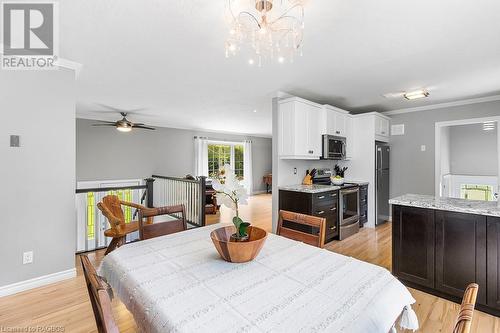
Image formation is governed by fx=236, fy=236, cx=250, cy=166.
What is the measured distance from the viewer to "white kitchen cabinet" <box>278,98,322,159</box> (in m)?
3.58

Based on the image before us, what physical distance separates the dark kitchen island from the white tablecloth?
4.93 feet

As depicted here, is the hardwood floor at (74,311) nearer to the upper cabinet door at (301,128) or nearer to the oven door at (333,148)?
the upper cabinet door at (301,128)

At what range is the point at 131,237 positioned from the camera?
402 centimetres

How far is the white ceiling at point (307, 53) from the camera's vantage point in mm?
1729

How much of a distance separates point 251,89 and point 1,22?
8.64 ft

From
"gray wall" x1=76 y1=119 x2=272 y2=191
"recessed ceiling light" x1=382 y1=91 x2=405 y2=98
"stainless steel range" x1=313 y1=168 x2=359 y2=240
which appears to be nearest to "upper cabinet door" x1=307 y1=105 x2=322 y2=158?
"stainless steel range" x1=313 y1=168 x2=359 y2=240

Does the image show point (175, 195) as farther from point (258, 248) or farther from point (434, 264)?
point (434, 264)

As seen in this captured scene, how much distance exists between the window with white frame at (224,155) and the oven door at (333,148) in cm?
415

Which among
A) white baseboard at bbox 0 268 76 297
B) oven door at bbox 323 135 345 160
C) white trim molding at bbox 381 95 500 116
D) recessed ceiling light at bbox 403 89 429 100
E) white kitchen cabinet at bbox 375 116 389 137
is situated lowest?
white baseboard at bbox 0 268 76 297

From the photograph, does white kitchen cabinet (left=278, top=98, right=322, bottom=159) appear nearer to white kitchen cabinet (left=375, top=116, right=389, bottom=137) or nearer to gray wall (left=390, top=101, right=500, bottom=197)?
white kitchen cabinet (left=375, top=116, right=389, bottom=137)

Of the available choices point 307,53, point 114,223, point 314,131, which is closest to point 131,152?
point 114,223

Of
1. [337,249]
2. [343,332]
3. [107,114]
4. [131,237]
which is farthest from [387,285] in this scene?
[107,114]

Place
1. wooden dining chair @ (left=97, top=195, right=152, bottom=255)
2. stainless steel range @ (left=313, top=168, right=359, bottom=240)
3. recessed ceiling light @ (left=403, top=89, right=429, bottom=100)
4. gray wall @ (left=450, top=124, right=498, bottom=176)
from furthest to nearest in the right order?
gray wall @ (left=450, top=124, right=498, bottom=176), stainless steel range @ (left=313, top=168, right=359, bottom=240), recessed ceiling light @ (left=403, top=89, right=429, bottom=100), wooden dining chair @ (left=97, top=195, right=152, bottom=255)

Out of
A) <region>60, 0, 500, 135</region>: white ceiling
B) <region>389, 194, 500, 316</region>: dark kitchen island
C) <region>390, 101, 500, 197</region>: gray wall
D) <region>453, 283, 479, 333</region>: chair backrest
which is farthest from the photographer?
<region>390, 101, 500, 197</region>: gray wall
